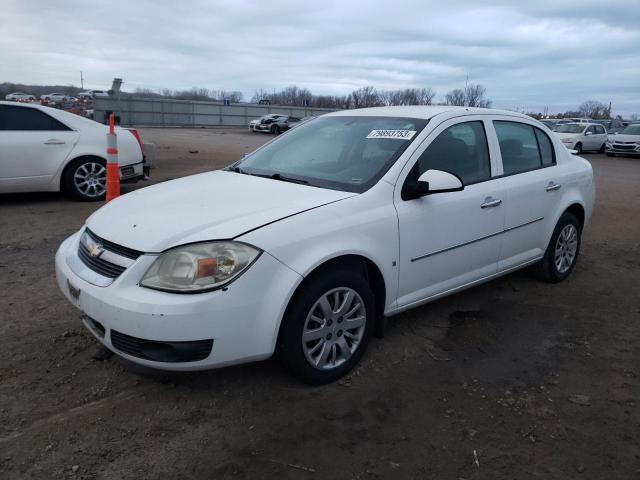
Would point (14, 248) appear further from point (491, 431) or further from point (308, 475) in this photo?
point (491, 431)

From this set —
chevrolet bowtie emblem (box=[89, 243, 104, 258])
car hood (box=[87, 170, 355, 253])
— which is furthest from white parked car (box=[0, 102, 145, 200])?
chevrolet bowtie emblem (box=[89, 243, 104, 258])

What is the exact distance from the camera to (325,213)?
3139 millimetres

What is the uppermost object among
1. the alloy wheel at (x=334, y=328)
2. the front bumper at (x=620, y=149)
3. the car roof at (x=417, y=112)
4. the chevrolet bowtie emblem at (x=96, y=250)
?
the car roof at (x=417, y=112)

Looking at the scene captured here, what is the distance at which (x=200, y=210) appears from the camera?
3.19 meters

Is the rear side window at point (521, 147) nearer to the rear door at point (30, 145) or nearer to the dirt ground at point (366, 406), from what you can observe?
the dirt ground at point (366, 406)

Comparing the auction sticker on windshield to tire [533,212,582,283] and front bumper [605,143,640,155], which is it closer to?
tire [533,212,582,283]

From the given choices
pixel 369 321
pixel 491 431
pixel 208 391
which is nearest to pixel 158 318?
pixel 208 391

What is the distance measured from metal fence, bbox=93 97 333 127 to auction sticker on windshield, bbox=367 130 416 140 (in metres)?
35.6

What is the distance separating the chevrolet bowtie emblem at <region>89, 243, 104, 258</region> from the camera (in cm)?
310

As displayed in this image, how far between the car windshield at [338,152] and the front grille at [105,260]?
1.27m

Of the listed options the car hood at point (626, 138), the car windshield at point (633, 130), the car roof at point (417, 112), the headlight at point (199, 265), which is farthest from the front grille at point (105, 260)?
the car windshield at point (633, 130)

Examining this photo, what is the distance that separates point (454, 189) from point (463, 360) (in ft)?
3.75

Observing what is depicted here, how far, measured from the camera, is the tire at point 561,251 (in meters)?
5.05

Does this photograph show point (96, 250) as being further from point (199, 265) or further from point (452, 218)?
point (452, 218)
